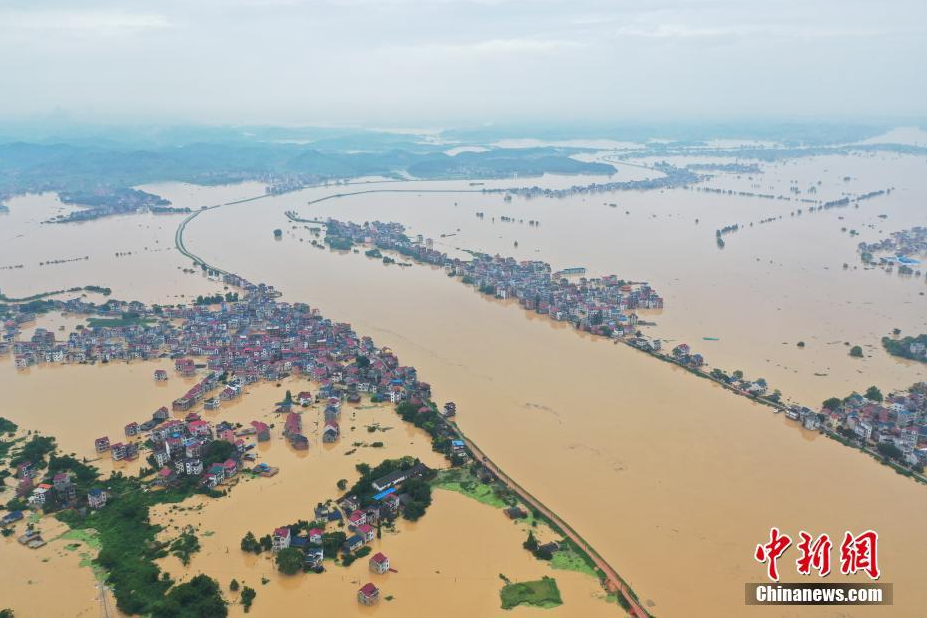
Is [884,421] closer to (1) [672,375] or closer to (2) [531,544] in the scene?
(1) [672,375]

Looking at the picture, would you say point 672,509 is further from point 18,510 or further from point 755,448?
point 18,510

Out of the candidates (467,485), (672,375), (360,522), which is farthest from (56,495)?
(672,375)

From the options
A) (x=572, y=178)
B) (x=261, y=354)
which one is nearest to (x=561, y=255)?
(x=261, y=354)

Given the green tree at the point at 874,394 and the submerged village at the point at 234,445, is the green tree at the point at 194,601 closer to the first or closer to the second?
the submerged village at the point at 234,445

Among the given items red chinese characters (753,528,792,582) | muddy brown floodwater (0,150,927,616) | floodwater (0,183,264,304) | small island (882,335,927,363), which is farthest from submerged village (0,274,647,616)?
small island (882,335,927,363)

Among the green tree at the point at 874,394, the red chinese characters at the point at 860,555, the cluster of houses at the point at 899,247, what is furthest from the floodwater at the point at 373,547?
the cluster of houses at the point at 899,247

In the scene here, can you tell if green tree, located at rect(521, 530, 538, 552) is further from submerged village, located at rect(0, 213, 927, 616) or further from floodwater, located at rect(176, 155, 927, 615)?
floodwater, located at rect(176, 155, 927, 615)
